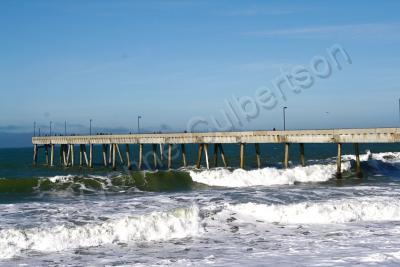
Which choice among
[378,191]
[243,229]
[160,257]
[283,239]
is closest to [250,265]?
[160,257]

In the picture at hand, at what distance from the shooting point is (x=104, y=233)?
61.9ft

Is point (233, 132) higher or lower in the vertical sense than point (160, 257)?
higher

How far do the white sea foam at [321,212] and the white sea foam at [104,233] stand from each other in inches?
117

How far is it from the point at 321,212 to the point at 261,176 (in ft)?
47.8

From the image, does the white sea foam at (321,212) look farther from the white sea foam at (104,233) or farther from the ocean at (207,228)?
the white sea foam at (104,233)

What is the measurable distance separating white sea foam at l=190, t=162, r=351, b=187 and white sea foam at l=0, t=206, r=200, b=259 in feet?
51.4

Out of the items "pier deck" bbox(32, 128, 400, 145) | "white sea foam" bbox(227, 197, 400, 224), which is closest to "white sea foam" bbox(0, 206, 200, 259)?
"white sea foam" bbox(227, 197, 400, 224)

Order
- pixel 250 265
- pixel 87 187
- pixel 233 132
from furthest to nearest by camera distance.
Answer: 1. pixel 233 132
2. pixel 87 187
3. pixel 250 265

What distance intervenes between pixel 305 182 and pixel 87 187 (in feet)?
47.8

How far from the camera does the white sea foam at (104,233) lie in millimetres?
17781

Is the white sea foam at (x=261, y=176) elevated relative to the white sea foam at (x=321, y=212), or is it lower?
elevated

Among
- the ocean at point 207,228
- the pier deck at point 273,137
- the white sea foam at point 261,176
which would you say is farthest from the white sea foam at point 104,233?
the pier deck at point 273,137

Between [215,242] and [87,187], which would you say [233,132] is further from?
[215,242]

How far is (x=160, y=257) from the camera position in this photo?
16.0 meters
